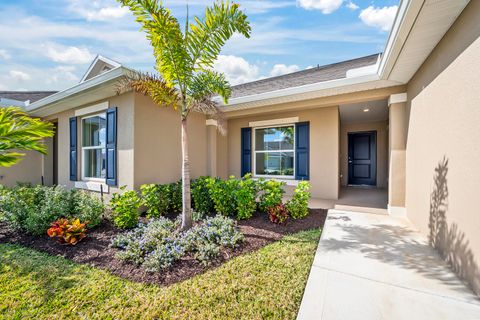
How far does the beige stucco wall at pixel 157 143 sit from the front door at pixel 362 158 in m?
7.49

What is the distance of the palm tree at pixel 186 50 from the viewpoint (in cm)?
298

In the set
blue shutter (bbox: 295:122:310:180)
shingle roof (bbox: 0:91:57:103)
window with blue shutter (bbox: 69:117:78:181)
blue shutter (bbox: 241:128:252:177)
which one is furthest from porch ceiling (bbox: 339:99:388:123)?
shingle roof (bbox: 0:91:57:103)

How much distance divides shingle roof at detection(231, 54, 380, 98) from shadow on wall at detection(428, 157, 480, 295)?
3.71 metres

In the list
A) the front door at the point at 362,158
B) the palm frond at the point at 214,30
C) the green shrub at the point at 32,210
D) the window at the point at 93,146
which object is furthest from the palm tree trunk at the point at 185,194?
the front door at the point at 362,158

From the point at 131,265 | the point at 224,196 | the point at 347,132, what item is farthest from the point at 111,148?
the point at 347,132

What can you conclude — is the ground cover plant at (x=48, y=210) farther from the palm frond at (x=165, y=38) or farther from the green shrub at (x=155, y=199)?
the palm frond at (x=165, y=38)

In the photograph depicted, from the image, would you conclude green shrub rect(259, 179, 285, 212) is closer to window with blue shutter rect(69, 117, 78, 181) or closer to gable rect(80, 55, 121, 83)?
gable rect(80, 55, 121, 83)

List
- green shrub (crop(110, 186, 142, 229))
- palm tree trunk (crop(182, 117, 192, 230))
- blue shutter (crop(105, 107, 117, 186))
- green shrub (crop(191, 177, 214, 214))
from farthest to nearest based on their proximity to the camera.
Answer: blue shutter (crop(105, 107, 117, 186))
green shrub (crop(191, 177, 214, 214))
green shrub (crop(110, 186, 142, 229))
palm tree trunk (crop(182, 117, 192, 230))

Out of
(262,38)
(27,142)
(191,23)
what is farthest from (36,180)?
(262,38)

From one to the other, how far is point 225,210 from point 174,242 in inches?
63.5

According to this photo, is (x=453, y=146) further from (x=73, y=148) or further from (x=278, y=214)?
(x=73, y=148)

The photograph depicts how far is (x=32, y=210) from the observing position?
3.94m

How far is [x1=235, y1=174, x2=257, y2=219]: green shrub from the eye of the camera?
4.20 metres

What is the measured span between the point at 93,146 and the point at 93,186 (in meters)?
1.18
